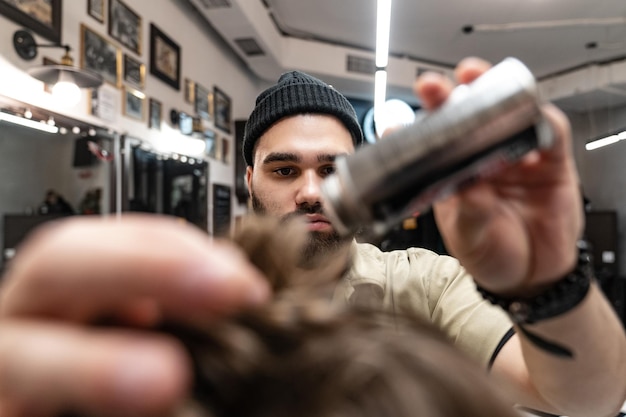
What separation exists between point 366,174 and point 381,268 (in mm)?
877

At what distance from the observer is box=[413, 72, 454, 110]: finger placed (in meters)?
0.52

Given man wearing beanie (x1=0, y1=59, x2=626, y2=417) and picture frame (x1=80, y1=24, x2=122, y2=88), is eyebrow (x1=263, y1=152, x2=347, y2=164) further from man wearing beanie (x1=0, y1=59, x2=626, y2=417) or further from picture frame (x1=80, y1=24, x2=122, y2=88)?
picture frame (x1=80, y1=24, x2=122, y2=88)

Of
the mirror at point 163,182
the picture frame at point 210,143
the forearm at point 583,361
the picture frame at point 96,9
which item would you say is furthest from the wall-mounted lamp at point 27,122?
the forearm at point 583,361

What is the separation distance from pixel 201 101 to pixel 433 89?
4.16 metres

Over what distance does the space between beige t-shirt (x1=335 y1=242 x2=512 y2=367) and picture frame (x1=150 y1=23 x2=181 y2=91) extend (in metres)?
2.75

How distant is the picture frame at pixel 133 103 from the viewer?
308cm

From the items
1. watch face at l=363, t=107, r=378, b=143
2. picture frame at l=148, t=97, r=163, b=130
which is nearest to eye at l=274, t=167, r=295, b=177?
picture frame at l=148, t=97, r=163, b=130

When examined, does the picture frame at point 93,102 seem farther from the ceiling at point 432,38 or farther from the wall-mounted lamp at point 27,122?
the ceiling at point 432,38

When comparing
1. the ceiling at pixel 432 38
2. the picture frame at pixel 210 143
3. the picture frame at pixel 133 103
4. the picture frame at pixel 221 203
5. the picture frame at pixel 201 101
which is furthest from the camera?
the ceiling at pixel 432 38

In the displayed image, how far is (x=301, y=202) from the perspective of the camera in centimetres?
142

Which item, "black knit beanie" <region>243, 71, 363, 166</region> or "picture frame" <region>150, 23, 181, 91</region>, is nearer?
"black knit beanie" <region>243, 71, 363, 166</region>

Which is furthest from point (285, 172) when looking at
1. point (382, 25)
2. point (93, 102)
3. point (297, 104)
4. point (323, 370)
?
point (382, 25)

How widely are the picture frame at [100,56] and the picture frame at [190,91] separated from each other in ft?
3.49

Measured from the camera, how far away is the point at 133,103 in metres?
3.19
